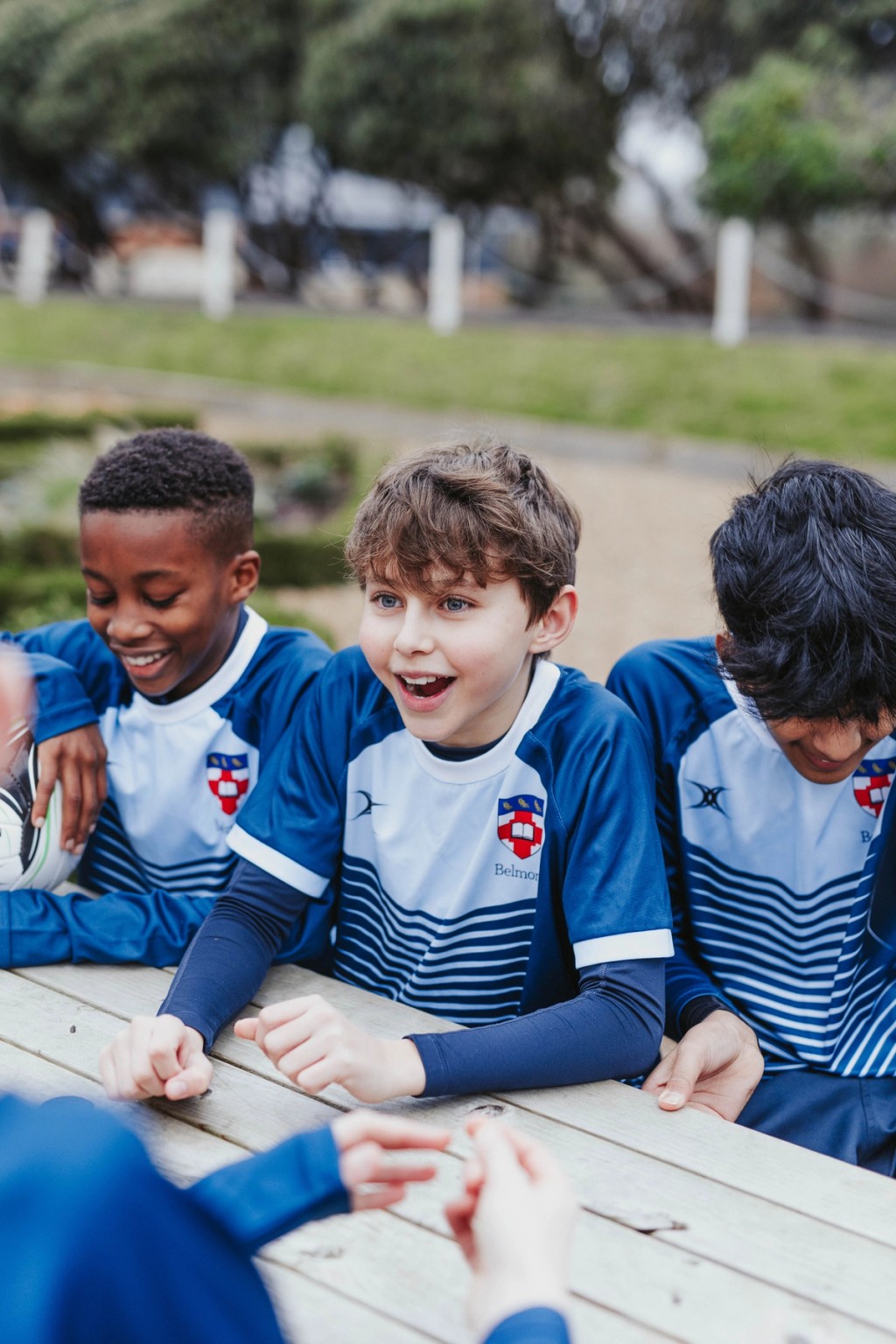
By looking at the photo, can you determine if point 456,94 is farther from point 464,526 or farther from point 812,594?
point 812,594

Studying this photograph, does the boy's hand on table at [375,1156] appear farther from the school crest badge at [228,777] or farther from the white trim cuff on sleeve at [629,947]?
the school crest badge at [228,777]

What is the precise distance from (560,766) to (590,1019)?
43 cm

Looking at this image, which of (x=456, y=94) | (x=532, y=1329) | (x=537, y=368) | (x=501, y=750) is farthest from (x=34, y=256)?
(x=532, y=1329)

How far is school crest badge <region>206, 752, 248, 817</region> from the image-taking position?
2561 millimetres

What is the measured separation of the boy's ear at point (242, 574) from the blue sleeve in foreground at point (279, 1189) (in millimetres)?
1688

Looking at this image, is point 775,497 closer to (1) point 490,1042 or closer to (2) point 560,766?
(2) point 560,766

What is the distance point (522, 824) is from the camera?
2.13 meters

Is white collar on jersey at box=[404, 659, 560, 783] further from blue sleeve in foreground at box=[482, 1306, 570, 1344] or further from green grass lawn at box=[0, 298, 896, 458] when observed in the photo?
green grass lawn at box=[0, 298, 896, 458]

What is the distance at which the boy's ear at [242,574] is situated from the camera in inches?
105

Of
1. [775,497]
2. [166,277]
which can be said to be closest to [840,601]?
[775,497]

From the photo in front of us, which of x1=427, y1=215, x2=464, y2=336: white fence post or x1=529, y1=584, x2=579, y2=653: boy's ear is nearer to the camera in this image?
x1=529, y1=584, x2=579, y2=653: boy's ear

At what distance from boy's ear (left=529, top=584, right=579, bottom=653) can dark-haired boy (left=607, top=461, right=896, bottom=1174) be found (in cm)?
24

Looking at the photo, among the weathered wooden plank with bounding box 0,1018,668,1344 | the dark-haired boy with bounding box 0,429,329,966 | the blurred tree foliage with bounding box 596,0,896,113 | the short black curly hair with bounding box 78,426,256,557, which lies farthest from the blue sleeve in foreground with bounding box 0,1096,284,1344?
the blurred tree foliage with bounding box 596,0,896,113

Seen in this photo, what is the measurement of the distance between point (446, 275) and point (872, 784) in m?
13.6
